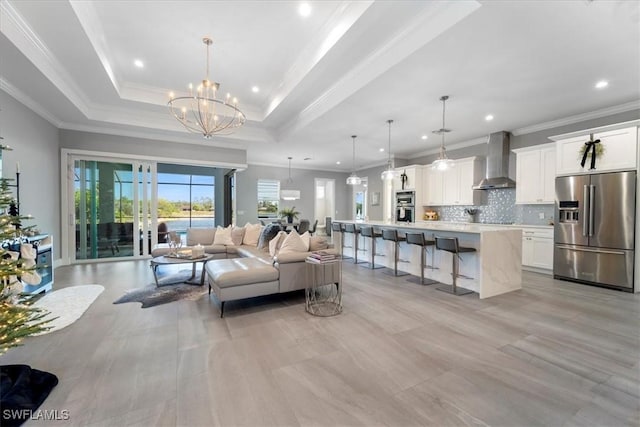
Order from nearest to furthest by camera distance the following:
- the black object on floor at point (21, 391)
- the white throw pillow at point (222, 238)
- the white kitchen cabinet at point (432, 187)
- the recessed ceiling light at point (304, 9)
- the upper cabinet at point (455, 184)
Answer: the black object on floor at point (21, 391), the recessed ceiling light at point (304, 9), the white throw pillow at point (222, 238), the upper cabinet at point (455, 184), the white kitchen cabinet at point (432, 187)

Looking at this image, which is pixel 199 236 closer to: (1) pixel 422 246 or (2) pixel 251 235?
(2) pixel 251 235

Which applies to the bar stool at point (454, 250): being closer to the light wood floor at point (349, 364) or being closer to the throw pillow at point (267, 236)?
the light wood floor at point (349, 364)

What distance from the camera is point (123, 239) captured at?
655 centimetres

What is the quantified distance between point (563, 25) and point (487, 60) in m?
0.71

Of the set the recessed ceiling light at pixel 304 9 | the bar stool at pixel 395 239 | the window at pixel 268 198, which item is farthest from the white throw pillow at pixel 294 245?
the window at pixel 268 198

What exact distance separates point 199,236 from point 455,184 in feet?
21.8

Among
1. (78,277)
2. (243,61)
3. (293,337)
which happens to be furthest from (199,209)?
(293,337)

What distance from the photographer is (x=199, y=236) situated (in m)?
6.02

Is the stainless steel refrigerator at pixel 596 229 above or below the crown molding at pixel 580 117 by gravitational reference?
below

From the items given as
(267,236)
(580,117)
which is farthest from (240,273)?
(580,117)

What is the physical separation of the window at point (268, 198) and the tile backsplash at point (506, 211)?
642cm

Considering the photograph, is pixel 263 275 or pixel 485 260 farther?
pixel 485 260

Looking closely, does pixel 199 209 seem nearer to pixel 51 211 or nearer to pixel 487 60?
pixel 51 211

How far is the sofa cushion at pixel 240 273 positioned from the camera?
125 inches
